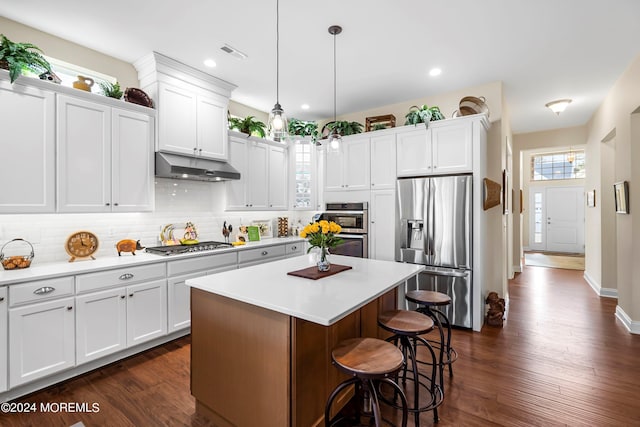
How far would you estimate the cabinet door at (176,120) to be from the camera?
334 centimetres

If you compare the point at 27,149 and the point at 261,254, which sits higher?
the point at 27,149

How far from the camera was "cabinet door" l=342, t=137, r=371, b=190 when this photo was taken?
14.5 ft

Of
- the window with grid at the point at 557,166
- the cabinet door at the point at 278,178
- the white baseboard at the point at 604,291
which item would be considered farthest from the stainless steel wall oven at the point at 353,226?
the window with grid at the point at 557,166

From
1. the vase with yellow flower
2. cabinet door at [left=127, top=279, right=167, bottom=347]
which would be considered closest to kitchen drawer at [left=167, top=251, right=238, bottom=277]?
cabinet door at [left=127, top=279, right=167, bottom=347]

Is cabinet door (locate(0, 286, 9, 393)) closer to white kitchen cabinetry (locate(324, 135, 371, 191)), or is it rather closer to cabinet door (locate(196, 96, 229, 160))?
cabinet door (locate(196, 96, 229, 160))

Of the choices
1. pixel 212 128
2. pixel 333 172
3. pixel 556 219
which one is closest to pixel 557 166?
pixel 556 219

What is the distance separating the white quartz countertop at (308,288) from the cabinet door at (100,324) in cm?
120

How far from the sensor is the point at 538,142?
22.3 feet

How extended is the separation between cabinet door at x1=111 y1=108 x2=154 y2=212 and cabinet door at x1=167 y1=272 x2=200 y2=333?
0.84 meters

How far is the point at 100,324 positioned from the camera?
265 centimetres

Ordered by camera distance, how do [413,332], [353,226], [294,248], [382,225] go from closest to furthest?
[413,332]
[382,225]
[353,226]
[294,248]

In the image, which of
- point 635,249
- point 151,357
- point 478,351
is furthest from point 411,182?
point 151,357

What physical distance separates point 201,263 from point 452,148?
128 inches

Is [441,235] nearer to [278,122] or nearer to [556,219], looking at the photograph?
[278,122]
